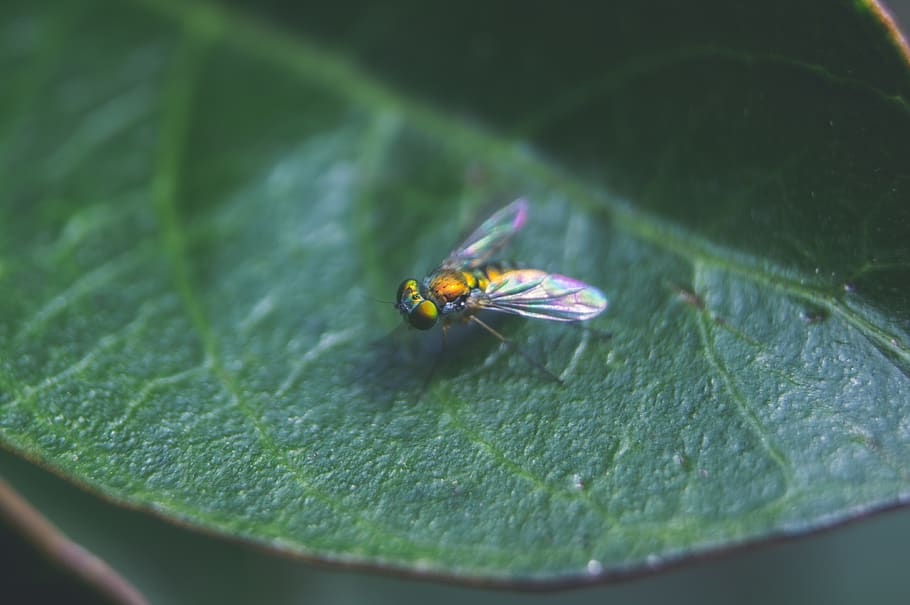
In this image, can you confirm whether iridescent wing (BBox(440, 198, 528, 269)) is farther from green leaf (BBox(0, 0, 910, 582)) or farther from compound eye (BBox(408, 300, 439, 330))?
compound eye (BBox(408, 300, 439, 330))

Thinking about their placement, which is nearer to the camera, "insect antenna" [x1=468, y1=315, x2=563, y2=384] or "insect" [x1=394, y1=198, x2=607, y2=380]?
"insect antenna" [x1=468, y1=315, x2=563, y2=384]

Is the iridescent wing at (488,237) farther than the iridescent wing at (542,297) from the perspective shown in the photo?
Yes

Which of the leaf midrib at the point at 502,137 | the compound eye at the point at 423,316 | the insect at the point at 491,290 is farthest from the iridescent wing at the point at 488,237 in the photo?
the compound eye at the point at 423,316

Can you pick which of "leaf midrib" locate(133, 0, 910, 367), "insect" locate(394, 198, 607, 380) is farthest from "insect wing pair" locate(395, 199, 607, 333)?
"leaf midrib" locate(133, 0, 910, 367)

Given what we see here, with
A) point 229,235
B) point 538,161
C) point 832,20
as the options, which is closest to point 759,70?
point 832,20

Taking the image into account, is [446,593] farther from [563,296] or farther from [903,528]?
[903,528]

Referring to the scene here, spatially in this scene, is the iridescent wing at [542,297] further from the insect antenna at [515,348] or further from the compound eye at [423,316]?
the compound eye at [423,316]
